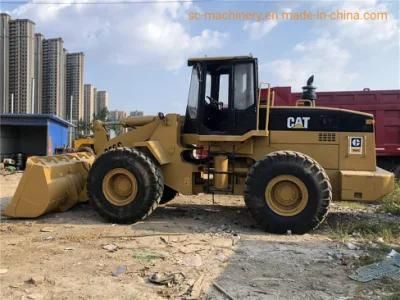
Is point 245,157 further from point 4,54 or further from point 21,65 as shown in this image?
point 21,65

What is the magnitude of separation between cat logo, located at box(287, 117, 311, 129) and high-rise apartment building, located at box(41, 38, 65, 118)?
30729 mm

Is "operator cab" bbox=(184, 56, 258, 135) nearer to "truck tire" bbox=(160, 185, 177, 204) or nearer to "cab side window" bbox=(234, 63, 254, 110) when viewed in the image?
"cab side window" bbox=(234, 63, 254, 110)

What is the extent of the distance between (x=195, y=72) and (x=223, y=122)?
95 cm

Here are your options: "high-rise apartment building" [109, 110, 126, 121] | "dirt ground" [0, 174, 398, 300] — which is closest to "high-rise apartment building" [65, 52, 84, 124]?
"high-rise apartment building" [109, 110, 126, 121]

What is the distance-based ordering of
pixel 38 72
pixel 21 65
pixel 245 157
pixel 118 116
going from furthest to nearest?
1. pixel 38 72
2. pixel 21 65
3. pixel 118 116
4. pixel 245 157

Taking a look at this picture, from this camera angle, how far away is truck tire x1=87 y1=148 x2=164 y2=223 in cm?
773

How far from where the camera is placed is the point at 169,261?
563 cm

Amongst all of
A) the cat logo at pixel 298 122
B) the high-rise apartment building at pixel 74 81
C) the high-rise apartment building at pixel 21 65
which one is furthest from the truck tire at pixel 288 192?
the high-rise apartment building at pixel 74 81

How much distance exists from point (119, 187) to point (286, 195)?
8.54ft

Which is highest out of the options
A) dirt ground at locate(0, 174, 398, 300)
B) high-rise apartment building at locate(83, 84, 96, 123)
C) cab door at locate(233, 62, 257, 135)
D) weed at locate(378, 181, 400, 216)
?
high-rise apartment building at locate(83, 84, 96, 123)

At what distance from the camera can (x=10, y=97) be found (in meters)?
31.9

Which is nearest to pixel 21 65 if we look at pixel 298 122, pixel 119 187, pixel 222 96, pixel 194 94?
pixel 194 94

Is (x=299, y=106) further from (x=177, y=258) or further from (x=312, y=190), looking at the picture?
(x=177, y=258)

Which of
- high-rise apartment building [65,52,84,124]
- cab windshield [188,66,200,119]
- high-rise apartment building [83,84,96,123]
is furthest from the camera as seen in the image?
high-rise apartment building [83,84,96,123]
